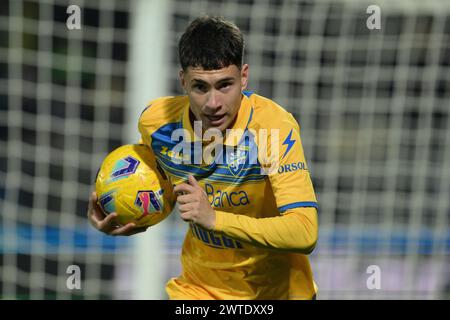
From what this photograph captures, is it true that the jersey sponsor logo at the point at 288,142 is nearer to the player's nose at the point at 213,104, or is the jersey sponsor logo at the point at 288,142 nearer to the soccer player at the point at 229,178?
the soccer player at the point at 229,178

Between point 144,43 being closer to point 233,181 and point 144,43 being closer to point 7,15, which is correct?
point 7,15

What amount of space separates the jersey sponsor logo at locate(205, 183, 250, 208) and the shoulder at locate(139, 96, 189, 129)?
35 cm

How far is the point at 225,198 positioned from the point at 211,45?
0.61m

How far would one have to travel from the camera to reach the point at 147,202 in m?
3.16

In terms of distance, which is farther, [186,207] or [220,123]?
[220,123]

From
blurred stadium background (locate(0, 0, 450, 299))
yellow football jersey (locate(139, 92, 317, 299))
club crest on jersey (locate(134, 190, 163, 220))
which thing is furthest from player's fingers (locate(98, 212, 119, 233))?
blurred stadium background (locate(0, 0, 450, 299))

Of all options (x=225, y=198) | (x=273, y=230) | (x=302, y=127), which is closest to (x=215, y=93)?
(x=225, y=198)

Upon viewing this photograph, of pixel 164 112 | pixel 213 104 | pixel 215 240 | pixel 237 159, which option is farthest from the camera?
pixel 164 112

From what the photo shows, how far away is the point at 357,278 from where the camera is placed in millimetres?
5711

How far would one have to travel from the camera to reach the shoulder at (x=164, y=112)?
10.4 feet

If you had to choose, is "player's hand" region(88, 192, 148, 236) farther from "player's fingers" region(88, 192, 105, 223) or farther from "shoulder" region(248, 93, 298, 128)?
"shoulder" region(248, 93, 298, 128)

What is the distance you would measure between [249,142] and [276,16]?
2762 millimetres

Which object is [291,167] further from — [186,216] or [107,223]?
[107,223]

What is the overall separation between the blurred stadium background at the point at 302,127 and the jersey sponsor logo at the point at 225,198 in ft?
7.81
